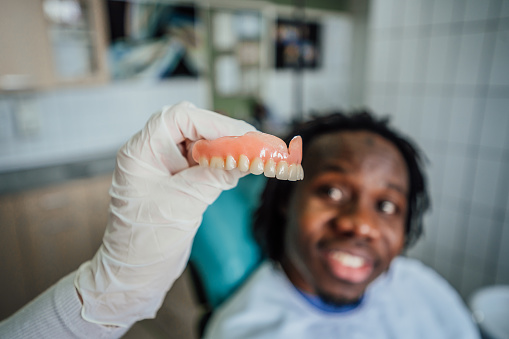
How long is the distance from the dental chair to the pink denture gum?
84 cm

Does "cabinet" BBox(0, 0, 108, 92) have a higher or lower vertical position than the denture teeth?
higher

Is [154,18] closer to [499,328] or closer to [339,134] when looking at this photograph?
[339,134]

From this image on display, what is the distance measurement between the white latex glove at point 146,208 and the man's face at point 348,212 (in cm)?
50

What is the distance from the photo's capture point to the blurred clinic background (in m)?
1.54

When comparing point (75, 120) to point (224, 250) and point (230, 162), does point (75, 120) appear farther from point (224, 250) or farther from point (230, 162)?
point (230, 162)

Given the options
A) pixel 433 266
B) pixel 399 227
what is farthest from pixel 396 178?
pixel 433 266

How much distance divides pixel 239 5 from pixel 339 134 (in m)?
2.68

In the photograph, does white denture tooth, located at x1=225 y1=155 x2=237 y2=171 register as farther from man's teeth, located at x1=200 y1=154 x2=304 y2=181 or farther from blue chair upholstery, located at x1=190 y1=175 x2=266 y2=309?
blue chair upholstery, located at x1=190 y1=175 x2=266 y2=309

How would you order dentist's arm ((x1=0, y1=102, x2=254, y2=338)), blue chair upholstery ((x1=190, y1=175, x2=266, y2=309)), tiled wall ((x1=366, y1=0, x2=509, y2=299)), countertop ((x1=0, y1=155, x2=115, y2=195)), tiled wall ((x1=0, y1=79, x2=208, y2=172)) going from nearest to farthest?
dentist's arm ((x1=0, y1=102, x2=254, y2=338))
blue chair upholstery ((x1=190, y1=175, x2=266, y2=309))
tiled wall ((x1=366, y1=0, x2=509, y2=299))
countertop ((x1=0, y1=155, x2=115, y2=195))
tiled wall ((x1=0, y1=79, x2=208, y2=172))

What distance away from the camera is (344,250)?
884mm

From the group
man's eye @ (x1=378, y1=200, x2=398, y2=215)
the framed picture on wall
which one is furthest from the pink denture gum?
the framed picture on wall

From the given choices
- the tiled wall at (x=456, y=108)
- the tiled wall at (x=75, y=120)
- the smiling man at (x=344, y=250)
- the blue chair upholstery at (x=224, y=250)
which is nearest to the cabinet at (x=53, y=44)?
Result: the tiled wall at (x=75, y=120)

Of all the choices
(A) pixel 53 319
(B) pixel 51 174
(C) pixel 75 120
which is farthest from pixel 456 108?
(C) pixel 75 120

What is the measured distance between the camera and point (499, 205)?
1.63 meters
